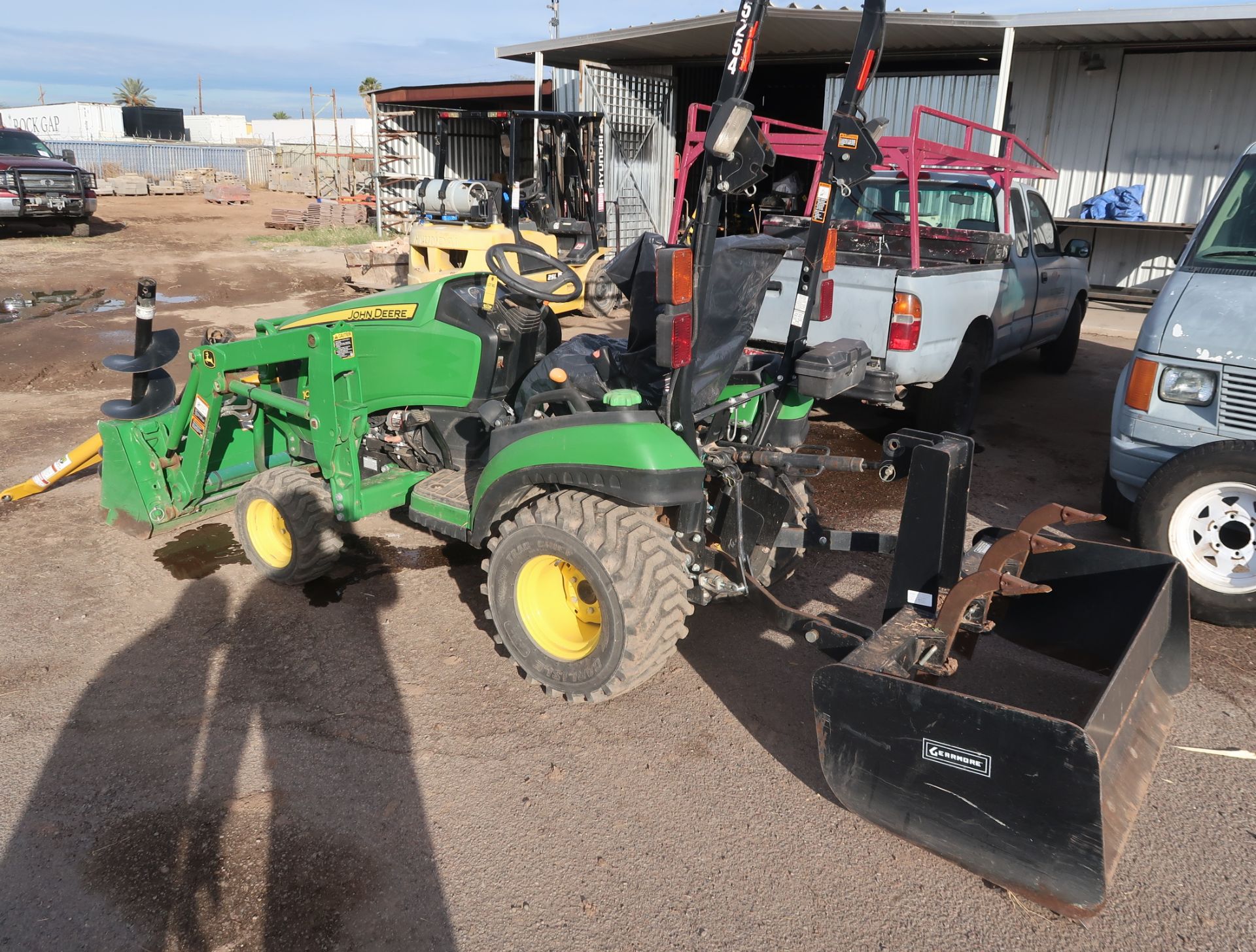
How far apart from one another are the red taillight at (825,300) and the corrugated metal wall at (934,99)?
8987 mm

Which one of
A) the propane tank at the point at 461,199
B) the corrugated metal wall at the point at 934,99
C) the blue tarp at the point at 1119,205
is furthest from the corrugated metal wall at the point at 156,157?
the blue tarp at the point at 1119,205

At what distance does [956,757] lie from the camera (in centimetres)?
245

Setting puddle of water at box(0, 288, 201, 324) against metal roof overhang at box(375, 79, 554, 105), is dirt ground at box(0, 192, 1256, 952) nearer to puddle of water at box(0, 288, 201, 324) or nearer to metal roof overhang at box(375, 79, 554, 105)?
puddle of water at box(0, 288, 201, 324)

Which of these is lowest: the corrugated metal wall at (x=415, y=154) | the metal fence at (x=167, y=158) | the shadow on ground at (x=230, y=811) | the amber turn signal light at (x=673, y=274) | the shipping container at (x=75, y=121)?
the shadow on ground at (x=230, y=811)

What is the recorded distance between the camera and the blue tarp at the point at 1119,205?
12.8 metres

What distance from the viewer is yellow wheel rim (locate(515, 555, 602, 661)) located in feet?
11.7

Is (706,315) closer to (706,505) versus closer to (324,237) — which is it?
(706,505)

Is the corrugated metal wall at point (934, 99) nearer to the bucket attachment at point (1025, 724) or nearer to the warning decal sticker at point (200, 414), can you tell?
the warning decal sticker at point (200, 414)

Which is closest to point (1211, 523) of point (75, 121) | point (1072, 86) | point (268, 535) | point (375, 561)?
point (375, 561)

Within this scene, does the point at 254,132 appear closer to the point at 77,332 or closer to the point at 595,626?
the point at 77,332

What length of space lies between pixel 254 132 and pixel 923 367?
67.7 meters

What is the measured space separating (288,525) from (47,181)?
19.0 m

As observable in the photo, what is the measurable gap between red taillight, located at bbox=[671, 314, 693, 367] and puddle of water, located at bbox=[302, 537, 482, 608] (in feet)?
7.56

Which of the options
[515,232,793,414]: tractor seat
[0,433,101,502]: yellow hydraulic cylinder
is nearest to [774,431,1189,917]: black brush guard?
[515,232,793,414]: tractor seat
